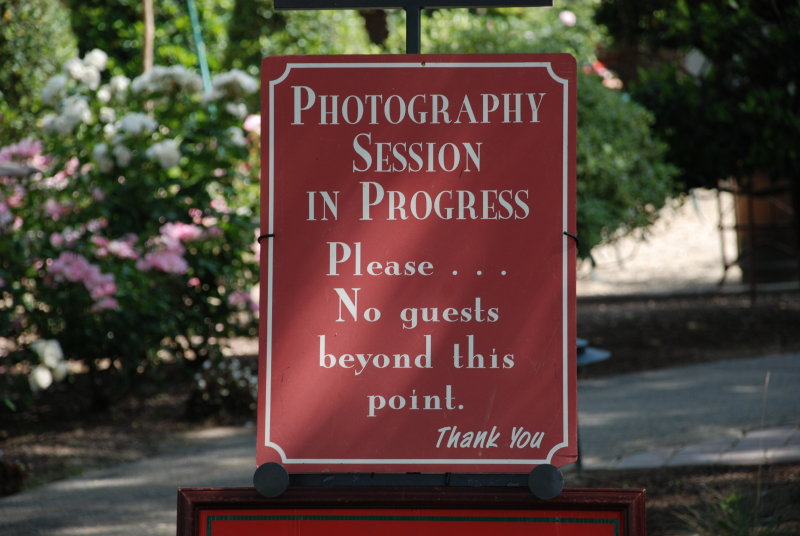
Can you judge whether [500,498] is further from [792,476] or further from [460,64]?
[792,476]

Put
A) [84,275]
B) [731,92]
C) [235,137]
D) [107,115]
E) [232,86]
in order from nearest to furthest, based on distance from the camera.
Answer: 1. [84,275]
2. [232,86]
3. [235,137]
4. [107,115]
5. [731,92]

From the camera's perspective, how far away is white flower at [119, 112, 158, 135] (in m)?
6.34

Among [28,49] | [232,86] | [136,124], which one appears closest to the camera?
[136,124]

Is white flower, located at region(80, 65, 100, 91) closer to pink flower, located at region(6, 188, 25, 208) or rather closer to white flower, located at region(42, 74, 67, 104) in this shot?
white flower, located at region(42, 74, 67, 104)

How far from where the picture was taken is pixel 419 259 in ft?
7.60

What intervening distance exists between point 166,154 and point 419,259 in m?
4.19

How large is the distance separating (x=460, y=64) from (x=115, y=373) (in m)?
5.64

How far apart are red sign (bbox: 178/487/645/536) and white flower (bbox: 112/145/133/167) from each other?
4.54 m

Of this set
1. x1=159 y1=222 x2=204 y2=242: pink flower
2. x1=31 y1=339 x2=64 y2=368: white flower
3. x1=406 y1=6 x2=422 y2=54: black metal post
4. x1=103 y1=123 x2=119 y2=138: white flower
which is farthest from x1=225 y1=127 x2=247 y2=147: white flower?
x1=406 y1=6 x2=422 y2=54: black metal post

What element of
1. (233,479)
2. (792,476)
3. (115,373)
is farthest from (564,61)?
(115,373)

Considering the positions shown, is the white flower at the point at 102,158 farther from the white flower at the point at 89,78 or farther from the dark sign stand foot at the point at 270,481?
the dark sign stand foot at the point at 270,481

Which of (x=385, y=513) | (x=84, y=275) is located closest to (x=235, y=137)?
(x=84, y=275)

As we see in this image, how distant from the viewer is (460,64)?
90.6 inches

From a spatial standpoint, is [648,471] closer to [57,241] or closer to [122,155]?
[57,241]
